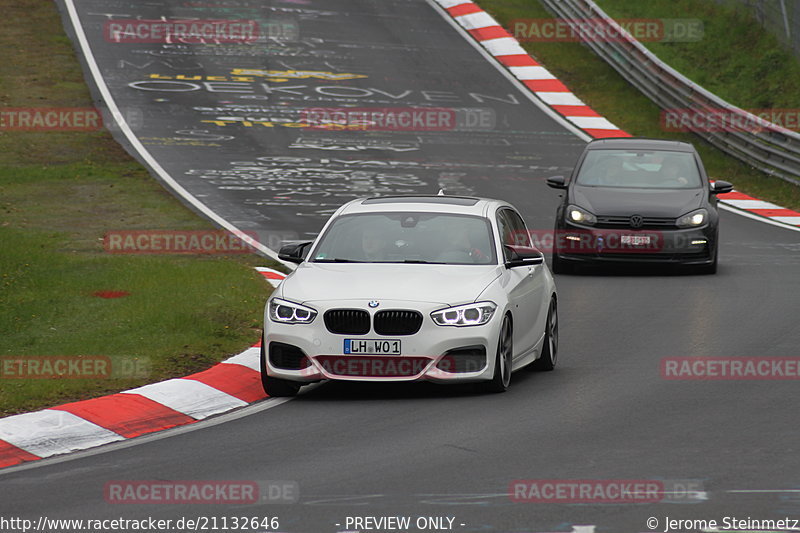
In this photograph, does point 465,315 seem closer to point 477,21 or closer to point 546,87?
point 546,87

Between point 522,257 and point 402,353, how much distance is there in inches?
65.6

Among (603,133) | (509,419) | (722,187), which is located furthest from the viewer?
(603,133)

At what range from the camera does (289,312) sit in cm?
1103

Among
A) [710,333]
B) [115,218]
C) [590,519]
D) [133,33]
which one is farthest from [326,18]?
[590,519]

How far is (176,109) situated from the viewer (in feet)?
104

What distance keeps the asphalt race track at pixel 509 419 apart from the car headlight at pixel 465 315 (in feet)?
1.96

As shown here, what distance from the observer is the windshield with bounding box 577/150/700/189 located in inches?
780

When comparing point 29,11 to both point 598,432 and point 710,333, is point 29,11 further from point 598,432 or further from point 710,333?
point 598,432

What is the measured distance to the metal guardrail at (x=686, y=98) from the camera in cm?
2841

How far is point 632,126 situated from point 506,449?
24.1m

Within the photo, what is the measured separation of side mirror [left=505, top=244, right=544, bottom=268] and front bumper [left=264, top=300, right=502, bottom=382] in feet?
3.18

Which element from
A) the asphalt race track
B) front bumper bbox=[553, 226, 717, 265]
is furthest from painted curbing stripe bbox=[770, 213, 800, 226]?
front bumper bbox=[553, 226, 717, 265]

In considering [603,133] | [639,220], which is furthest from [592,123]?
[639,220]

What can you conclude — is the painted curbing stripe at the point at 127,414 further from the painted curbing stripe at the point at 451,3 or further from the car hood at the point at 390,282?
the painted curbing stripe at the point at 451,3
